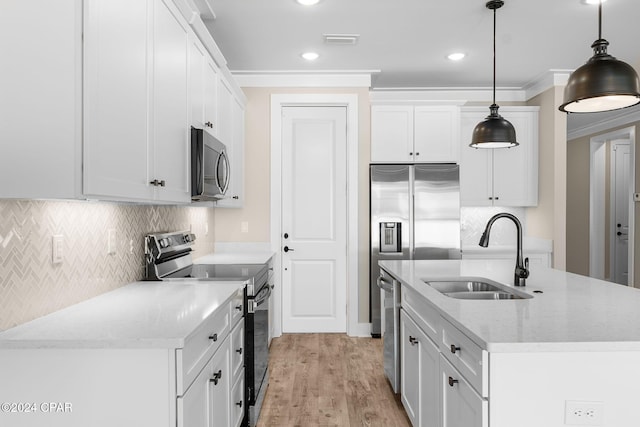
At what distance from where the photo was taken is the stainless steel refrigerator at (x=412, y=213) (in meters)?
4.21

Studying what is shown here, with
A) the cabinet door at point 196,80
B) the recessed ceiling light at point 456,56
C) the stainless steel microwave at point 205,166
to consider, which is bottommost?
the stainless steel microwave at point 205,166

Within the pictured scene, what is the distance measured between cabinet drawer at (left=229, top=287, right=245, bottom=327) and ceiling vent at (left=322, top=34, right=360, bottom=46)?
216 cm

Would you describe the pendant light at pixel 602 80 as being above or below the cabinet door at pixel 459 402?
above

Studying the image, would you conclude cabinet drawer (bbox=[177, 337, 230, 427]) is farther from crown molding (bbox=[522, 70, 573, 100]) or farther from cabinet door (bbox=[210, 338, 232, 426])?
crown molding (bbox=[522, 70, 573, 100])

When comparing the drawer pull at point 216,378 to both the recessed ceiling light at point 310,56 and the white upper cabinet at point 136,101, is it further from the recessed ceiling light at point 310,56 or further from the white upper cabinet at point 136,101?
the recessed ceiling light at point 310,56

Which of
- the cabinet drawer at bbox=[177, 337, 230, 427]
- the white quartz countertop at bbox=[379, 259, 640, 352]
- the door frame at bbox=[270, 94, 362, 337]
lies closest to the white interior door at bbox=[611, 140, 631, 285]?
the door frame at bbox=[270, 94, 362, 337]

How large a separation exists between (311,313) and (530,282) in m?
2.54

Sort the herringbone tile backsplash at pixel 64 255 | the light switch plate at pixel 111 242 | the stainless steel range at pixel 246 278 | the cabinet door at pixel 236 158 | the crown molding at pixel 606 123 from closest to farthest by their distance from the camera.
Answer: the herringbone tile backsplash at pixel 64 255
the light switch plate at pixel 111 242
the stainless steel range at pixel 246 278
the cabinet door at pixel 236 158
the crown molding at pixel 606 123

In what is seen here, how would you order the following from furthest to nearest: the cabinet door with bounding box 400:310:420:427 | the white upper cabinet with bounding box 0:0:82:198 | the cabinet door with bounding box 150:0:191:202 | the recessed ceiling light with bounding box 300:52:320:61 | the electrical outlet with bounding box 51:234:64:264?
the recessed ceiling light with bounding box 300:52:320:61, the cabinet door with bounding box 400:310:420:427, the cabinet door with bounding box 150:0:191:202, the electrical outlet with bounding box 51:234:64:264, the white upper cabinet with bounding box 0:0:82:198

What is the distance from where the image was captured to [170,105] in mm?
1999

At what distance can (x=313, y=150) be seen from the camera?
14.5ft

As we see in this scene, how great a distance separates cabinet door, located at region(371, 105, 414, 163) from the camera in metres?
4.32

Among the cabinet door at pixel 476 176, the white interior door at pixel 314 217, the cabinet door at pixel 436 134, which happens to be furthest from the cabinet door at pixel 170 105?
the cabinet door at pixel 476 176

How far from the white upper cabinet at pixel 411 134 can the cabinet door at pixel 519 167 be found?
2.24 feet
